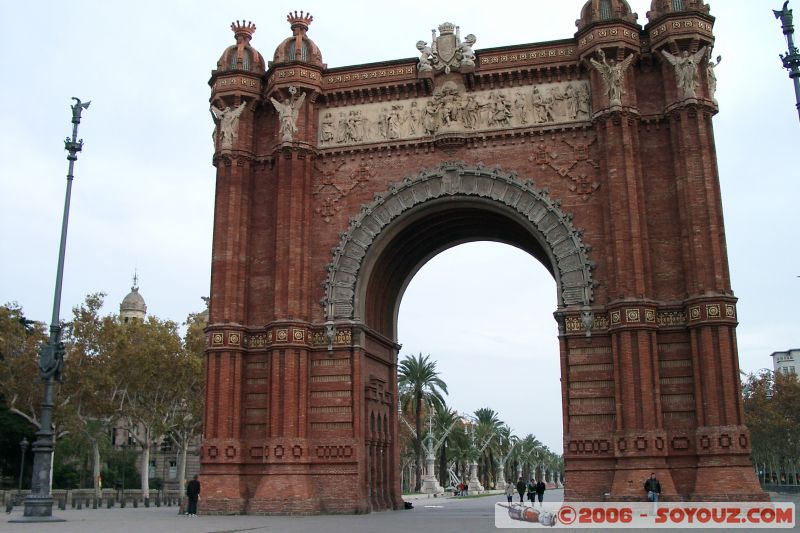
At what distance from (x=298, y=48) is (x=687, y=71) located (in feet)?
43.5

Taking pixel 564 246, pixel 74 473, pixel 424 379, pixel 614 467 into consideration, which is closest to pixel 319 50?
pixel 564 246

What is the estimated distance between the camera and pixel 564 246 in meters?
25.4

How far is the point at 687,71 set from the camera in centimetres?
2494

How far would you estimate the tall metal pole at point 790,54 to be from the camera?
16.9 metres

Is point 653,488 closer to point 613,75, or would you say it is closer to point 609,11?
point 613,75

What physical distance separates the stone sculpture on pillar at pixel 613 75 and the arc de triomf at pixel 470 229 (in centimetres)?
5

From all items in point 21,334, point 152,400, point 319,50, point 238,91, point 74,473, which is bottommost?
point 74,473

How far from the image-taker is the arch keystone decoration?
25.4 metres

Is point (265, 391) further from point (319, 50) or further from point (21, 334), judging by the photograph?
point (21, 334)

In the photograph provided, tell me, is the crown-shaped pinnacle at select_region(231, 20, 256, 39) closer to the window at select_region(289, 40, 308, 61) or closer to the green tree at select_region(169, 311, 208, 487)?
the window at select_region(289, 40, 308, 61)

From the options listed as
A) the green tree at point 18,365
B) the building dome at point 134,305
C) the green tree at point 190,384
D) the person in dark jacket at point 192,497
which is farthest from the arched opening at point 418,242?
the building dome at point 134,305

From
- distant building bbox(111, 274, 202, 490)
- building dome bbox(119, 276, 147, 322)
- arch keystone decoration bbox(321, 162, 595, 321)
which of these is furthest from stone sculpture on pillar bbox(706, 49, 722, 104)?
building dome bbox(119, 276, 147, 322)

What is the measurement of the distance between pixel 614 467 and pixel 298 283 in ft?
37.9

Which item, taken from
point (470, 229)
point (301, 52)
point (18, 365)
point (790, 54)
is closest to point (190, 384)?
point (18, 365)
